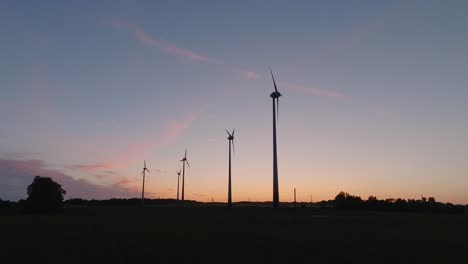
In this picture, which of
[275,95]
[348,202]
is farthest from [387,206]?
[275,95]

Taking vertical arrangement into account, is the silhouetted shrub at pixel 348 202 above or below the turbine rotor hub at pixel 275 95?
below

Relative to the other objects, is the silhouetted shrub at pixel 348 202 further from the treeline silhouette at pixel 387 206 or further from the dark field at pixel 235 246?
the dark field at pixel 235 246

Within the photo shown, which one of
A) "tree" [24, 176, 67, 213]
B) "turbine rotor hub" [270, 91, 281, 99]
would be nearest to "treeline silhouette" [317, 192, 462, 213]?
"turbine rotor hub" [270, 91, 281, 99]

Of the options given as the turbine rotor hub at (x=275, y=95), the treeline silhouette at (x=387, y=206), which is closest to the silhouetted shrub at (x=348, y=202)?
the treeline silhouette at (x=387, y=206)

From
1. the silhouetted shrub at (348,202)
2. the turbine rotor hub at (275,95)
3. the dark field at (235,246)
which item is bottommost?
the dark field at (235,246)

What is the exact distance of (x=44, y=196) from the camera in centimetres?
11362

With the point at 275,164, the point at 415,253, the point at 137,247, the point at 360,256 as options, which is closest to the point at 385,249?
the point at 415,253

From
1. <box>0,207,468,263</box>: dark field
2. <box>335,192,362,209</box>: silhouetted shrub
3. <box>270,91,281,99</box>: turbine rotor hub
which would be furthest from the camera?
<box>335,192,362,209</box>: silhouetted shrub

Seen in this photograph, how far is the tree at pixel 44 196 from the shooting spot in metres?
112

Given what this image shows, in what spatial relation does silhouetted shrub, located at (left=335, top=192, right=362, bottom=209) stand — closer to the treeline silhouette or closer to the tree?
the treeline silhouette

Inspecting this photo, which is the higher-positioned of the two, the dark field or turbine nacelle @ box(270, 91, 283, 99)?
turbine nacelle @ box(270, 91, 283, 99)

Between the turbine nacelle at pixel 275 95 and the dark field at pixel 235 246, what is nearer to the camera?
the dark field at pixel 235 246

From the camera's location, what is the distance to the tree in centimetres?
11212

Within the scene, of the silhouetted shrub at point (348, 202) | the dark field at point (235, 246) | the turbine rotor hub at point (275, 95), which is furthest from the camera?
the silhouetted shrub at point (348, 202)
